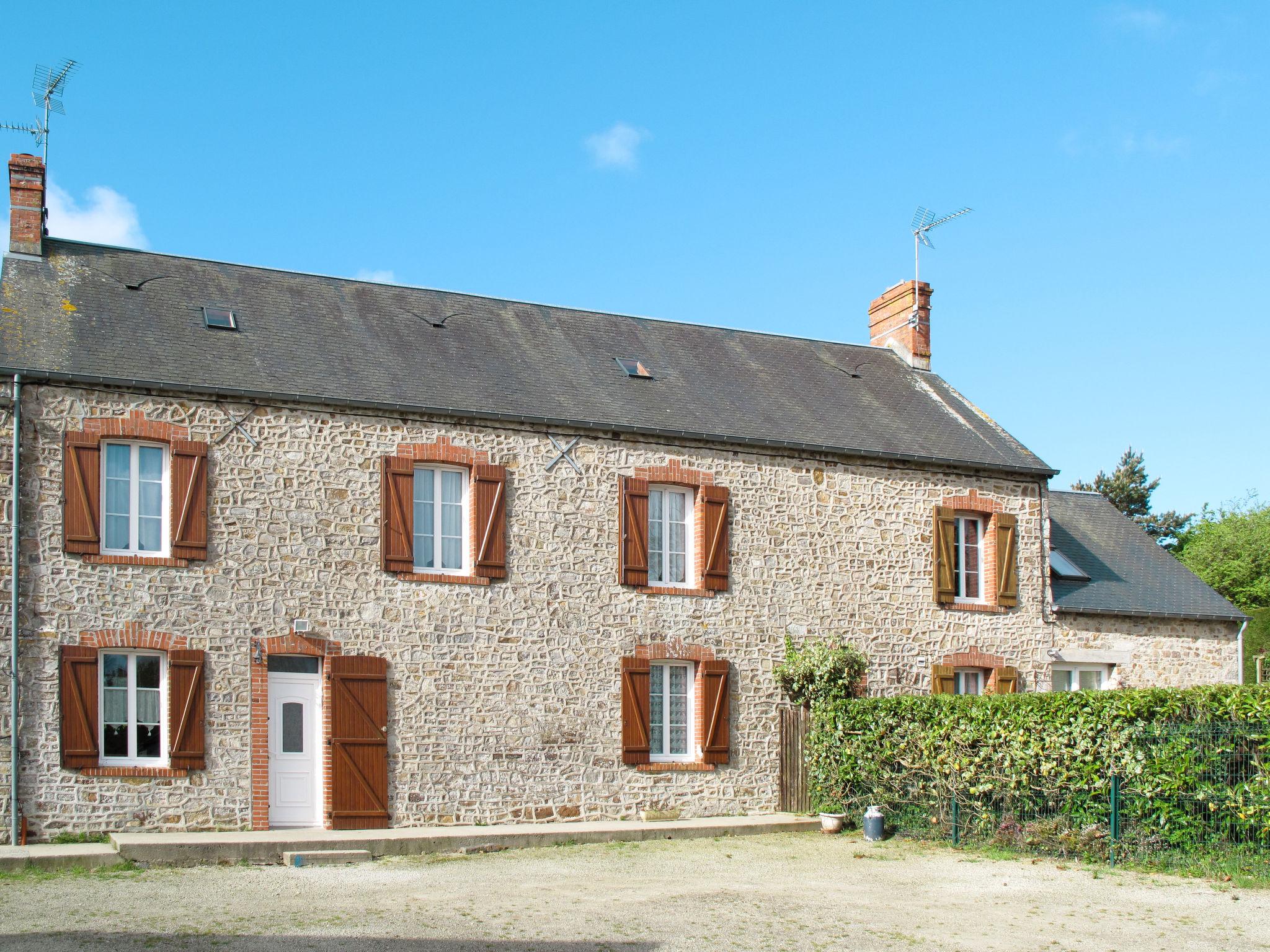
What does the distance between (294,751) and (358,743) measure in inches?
27.3

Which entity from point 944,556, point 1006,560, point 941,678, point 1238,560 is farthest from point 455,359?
point 1238,560

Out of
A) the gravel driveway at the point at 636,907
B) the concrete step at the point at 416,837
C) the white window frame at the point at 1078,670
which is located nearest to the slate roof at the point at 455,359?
the white window frame at the point at 1078,670

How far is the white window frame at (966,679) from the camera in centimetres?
1702

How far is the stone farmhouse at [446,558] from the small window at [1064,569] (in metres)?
0.11

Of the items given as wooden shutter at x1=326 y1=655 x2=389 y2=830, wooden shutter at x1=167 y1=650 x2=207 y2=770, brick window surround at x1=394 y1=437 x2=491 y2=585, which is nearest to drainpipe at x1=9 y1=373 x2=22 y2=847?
wooden shutter at x1=167 y1=650 x2=207 y2=770

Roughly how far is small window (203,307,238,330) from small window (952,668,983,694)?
33.2 feet

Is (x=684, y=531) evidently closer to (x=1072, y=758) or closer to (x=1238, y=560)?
(x=1072, y=758)

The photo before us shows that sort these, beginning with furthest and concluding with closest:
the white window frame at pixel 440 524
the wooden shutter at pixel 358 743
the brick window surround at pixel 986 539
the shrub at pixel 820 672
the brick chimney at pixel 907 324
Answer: the brick chimney at pixel 907 324
the brick window surround at pixel 986 539
the shrub at pixel 820 672
the white window frame at pixel 440 524
the wooden shutter at pixel 358 743

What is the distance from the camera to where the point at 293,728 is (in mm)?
13688

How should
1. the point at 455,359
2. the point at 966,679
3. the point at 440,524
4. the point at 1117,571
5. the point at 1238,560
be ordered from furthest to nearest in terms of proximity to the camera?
the point at 1238,560 < the point at 1117,571 < the point at 966,679 < the point at 455,359 < the point at 440,524

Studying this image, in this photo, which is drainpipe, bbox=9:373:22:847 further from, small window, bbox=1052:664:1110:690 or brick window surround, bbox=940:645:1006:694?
small window, bbox=1052:664:1110:690

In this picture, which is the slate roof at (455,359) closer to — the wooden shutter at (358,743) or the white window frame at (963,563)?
the white window frame at (963,563)

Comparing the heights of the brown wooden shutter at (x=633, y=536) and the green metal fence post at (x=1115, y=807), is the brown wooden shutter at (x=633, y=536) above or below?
above

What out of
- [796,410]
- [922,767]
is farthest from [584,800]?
[796,410]
